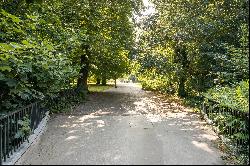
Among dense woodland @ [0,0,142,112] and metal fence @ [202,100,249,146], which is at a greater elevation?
dense woodland @ [0,0,142,112]

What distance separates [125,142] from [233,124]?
3.00 m

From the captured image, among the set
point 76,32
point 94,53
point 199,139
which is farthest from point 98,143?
point 94,53

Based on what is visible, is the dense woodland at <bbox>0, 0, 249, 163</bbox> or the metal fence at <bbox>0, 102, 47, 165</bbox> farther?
the dense woodland at <bbox>0, 0, 249, 163</bbox>

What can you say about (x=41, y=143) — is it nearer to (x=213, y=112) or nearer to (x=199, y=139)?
(x=199, y=139)

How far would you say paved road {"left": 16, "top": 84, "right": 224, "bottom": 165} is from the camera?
8.14 m

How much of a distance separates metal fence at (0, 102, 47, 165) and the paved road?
15.1 inches

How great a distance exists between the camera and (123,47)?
2567cm

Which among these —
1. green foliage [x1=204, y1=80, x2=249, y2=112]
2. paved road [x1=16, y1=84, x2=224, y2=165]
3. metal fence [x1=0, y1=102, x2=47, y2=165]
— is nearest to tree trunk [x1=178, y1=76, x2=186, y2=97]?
paved road [x1=16, y1=84, x2=224, y2=165]

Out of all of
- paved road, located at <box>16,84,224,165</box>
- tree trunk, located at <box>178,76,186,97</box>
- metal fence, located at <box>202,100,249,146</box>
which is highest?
tree trunk, located at <box>178,76,186,97</box>

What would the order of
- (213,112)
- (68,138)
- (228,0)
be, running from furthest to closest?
(228,0) → (213,112) → (68,138)

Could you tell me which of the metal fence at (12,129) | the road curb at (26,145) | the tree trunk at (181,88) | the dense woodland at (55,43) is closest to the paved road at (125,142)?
the road curb at (26,145)

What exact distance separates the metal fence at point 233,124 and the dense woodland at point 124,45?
30cm

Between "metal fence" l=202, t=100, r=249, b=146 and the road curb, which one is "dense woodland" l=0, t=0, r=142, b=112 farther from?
"metal fence" l=202, t=100, r=249, b=146

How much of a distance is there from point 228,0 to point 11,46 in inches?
481
